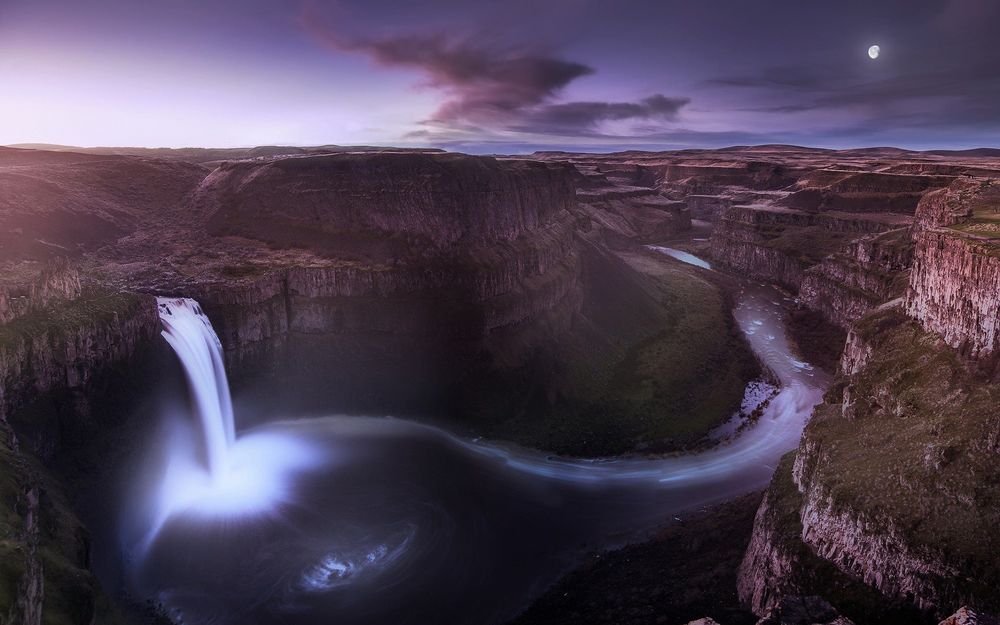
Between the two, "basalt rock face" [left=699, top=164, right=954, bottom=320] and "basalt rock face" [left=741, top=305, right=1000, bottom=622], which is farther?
"basalt rock face" [left=699, top=164, right=954, bottom=320]

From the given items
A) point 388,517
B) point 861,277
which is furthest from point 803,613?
point 861,277

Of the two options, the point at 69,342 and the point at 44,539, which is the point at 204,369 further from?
the point at 44,539

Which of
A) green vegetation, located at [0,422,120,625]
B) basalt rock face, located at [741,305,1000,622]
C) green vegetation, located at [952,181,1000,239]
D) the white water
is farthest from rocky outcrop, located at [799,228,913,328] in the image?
green vegetation, located at [0,422,120,625]

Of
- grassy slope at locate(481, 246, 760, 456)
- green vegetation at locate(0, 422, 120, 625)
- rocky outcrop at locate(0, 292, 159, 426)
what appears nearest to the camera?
green vegetation at locate(0, 422, 120, 625)

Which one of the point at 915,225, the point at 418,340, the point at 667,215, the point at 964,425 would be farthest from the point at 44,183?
the point at 667,215

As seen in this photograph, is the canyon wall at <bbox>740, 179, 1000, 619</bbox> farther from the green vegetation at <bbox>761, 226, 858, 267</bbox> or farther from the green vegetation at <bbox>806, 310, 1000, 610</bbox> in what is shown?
the green vegetation at <bbox>761, 226, 858, 267</bbox>

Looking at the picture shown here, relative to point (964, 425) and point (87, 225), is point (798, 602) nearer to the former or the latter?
point (964, 425)
